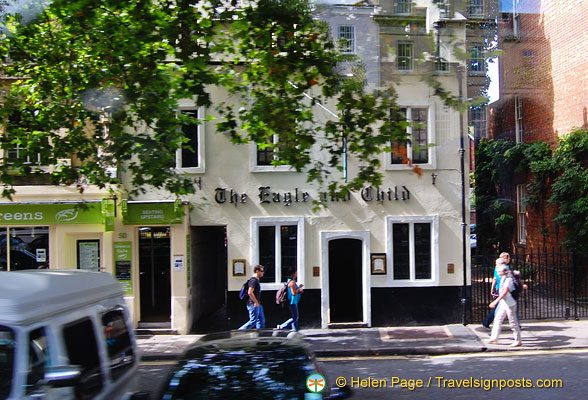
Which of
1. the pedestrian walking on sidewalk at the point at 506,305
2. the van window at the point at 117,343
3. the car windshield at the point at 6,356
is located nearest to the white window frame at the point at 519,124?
the pedestrian walking on sidewalk at the point at 506,305

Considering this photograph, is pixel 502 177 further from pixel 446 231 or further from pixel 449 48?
pixel 449 48

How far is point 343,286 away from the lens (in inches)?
554

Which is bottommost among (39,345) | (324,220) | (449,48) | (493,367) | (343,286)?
(493,367)

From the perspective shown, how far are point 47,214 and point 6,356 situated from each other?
10628 mm

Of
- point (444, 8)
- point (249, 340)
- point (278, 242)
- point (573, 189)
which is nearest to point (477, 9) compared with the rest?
point (444, 8)

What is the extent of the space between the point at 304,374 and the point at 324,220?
358 inches

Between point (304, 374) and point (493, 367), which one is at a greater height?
point (304, 374)

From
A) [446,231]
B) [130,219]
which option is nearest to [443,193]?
[446,231]

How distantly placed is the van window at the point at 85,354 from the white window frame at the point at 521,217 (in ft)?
55.3

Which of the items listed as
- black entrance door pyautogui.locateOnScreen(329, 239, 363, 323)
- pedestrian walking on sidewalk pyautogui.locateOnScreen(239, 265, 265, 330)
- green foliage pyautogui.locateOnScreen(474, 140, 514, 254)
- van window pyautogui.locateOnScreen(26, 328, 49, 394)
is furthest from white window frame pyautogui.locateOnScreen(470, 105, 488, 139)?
van window pyautogui.locateOnScreen(26, 328, 49, 394)

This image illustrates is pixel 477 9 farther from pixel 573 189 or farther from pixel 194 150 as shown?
pixel 573 189

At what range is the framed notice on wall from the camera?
45.8ft

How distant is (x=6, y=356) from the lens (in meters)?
3.56

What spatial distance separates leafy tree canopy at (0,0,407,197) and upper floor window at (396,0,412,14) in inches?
48.6
